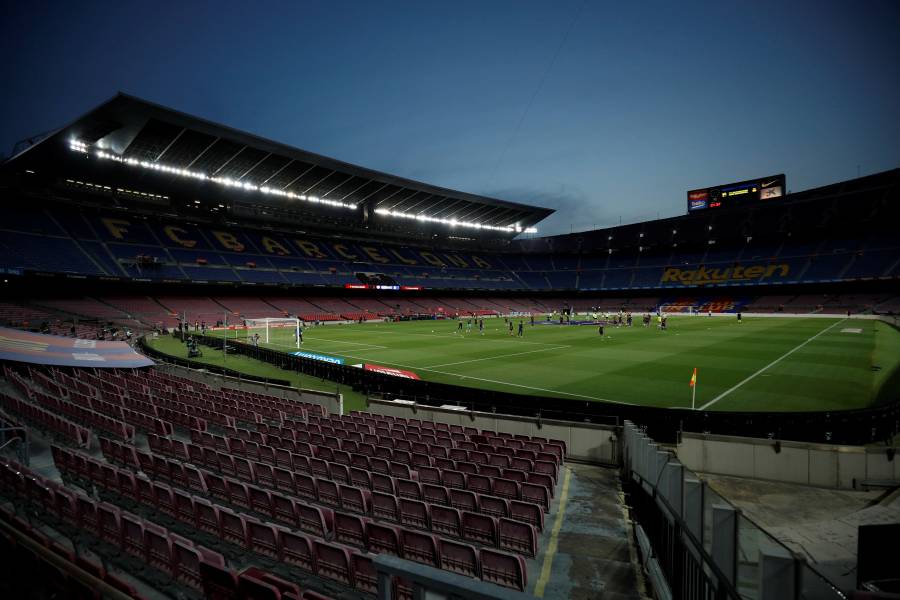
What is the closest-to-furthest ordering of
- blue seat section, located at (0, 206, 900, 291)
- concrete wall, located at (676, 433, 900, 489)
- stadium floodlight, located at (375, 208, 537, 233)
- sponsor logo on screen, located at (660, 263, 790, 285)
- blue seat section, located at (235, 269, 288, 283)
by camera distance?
1. concrete wall, located at (676, 433, 900, 489)
2. blue seat section, located at (0, 206, 900, 291)
3. blue seat section, located at (235, 269, 288, 283)
4. sponsor logo on screen, located at (660, 263, 790, 285)
5. stadium floodlight, located at (375, 208, 537, 233)

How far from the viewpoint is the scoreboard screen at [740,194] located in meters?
80.6

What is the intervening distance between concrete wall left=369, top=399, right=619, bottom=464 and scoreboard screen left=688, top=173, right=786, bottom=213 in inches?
3623

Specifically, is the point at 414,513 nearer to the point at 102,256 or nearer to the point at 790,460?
the point at 790,460

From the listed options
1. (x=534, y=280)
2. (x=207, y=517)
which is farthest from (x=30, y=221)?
(x=534, y=280)

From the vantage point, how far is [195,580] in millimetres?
4461

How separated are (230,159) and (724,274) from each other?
83.1 meters

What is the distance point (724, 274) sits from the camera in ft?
263

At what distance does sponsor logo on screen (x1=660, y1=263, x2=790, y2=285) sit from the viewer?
74312 mm

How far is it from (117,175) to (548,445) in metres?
61.2

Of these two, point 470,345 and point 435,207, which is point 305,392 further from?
point 435,207

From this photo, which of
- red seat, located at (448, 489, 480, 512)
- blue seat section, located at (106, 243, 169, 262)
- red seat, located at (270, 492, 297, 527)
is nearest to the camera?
red seat, located at (270, 492, 297, 527)

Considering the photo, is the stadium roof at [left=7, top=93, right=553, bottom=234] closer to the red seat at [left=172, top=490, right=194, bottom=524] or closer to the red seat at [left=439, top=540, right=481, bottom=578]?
the red seat at [left=172, top=490, right=194, bottom=524]

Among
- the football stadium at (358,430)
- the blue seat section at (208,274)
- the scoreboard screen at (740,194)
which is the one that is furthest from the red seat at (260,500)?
the scoreboard screen at (740,194)

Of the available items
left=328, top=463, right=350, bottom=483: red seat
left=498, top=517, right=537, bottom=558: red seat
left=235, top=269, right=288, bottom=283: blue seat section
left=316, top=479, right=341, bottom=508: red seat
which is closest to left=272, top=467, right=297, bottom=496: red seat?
left=316, top=479, right=341, bottom=508: red seat
